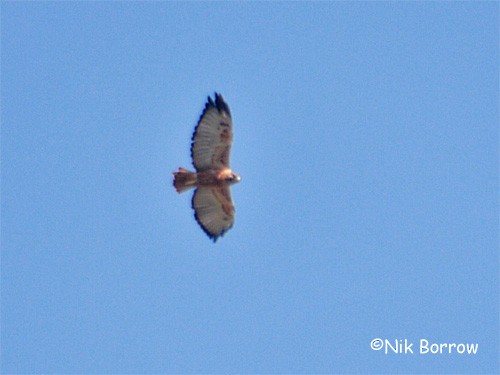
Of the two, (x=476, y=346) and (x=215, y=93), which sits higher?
(x=215, y=93)

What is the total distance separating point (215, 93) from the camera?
141 feet

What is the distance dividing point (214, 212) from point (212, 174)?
1.02 meters

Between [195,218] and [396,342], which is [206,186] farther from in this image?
[396,342]

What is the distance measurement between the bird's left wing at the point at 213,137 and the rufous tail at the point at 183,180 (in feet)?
0.90

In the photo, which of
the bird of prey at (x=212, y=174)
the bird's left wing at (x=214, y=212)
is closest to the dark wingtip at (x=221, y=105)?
the bird of prey at (x=212, y=174)

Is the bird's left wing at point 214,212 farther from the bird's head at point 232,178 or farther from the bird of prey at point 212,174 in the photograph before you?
the bird's head at point 232,178

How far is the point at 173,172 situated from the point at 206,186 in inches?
31.8

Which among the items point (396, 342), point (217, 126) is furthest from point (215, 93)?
point (396, 342)

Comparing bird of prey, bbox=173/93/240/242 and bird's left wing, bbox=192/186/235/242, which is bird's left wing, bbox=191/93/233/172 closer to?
bird of prey, bbox=173/93/240/242

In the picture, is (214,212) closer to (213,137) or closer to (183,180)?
(183,180)

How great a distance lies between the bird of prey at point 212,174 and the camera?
141ft

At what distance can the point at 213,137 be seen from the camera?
43.2 m

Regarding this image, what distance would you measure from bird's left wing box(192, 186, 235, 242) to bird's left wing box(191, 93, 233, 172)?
71cm

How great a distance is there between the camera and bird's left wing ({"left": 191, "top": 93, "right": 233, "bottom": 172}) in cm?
4300
